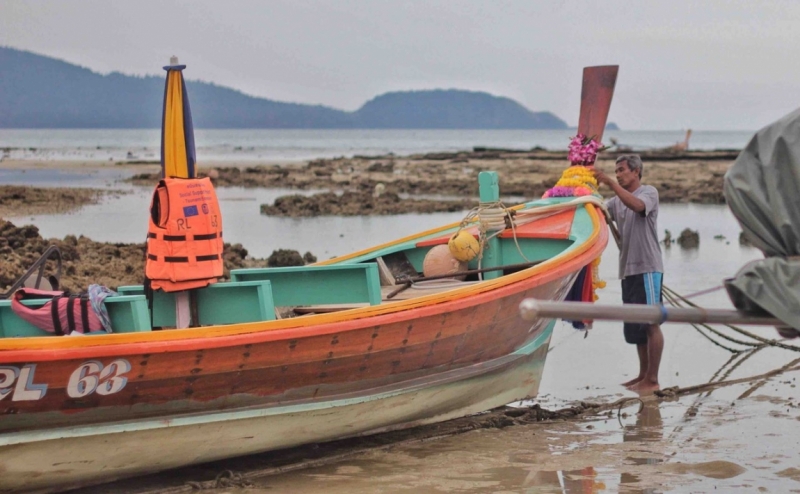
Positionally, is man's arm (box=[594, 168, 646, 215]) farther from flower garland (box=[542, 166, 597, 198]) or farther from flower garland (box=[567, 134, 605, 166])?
flower garland (box=[567, 134, 605, 166])

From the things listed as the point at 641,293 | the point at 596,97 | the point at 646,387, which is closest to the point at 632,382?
the point at 646,387

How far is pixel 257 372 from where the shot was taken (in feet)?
16.9

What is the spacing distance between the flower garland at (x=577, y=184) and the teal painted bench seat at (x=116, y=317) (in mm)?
4079

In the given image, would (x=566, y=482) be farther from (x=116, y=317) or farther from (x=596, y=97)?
(x=596, y=97)

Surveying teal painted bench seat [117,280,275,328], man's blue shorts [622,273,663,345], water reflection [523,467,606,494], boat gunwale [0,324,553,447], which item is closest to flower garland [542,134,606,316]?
man's blue shorts [622,273,663,345]

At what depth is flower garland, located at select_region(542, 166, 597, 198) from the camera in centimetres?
806

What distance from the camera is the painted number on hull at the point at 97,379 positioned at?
15.3 feet

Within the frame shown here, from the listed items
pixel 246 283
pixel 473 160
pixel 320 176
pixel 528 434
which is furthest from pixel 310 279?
pixel 473 160

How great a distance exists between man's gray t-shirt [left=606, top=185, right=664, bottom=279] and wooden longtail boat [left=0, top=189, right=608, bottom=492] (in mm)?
Result: 523

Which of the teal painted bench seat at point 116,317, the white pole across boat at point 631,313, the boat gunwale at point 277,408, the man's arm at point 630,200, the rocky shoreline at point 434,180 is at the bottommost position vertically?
the rocky shoreline at point 434,180

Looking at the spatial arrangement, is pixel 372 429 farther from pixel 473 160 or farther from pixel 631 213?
pixel 473 160

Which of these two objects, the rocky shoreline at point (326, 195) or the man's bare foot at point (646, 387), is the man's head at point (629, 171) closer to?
the man's bare foot at point (646, 387)

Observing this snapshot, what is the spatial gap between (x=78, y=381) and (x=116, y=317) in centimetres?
69

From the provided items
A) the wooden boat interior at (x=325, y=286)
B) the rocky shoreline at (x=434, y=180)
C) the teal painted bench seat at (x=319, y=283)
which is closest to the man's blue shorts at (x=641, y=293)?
the wooden boat interior at (x=325, y=286)
